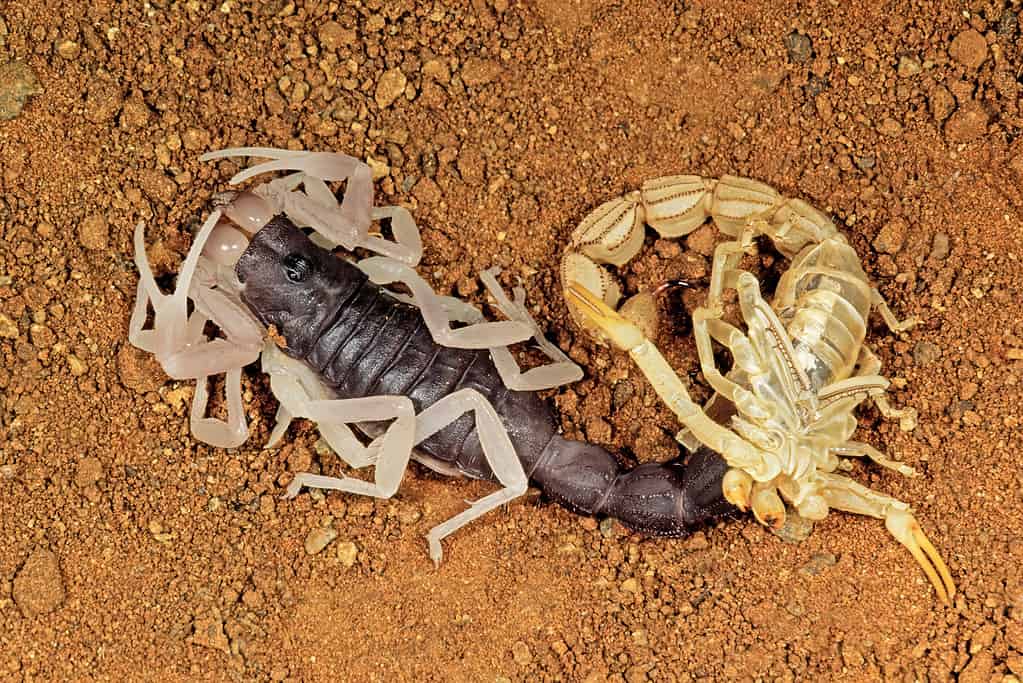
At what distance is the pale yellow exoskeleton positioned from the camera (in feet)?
10.9

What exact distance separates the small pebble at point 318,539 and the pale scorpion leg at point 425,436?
16cm

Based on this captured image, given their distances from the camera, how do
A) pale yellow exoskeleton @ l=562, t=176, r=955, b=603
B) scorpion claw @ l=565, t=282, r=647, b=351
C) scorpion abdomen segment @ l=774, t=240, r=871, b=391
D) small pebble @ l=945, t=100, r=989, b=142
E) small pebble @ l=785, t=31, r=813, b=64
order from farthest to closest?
small pebble @ l=785, t=31, r=813, b=64 → small pebble @ l=945, t=100, r=989, b=142 → scorpion abdomen segment @ l=774, t=240, r=871, b=391 → pale yellow exoskeleton @ l=562, t=176, r=955, b=603 → scorpion claw @ l=565, t=282, r=647, b=351

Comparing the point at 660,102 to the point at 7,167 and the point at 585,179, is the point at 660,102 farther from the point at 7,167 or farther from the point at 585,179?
the point at 7,167

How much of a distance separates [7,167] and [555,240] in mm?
1724

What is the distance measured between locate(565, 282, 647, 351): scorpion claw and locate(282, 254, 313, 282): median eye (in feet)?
2.72

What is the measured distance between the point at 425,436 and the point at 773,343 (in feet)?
3.49

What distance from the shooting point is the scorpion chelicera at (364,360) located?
3.62 m

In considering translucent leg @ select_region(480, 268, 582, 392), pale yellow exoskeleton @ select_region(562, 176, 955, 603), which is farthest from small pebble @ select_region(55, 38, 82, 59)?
pale yellow exoskeleton @ select_region(562, 176, 955, 603)

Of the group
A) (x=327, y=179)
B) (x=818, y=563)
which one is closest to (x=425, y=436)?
(x=327, y=179)

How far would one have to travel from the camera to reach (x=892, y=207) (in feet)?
12.5

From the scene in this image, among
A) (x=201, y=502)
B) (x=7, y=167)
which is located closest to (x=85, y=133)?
(x=7, y=167)

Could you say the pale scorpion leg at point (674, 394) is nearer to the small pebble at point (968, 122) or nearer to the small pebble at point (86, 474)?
the small pebble at point (968, 122)

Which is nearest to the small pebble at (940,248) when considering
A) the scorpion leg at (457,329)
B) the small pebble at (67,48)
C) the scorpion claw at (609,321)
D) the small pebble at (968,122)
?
the small pebble at (968,122)

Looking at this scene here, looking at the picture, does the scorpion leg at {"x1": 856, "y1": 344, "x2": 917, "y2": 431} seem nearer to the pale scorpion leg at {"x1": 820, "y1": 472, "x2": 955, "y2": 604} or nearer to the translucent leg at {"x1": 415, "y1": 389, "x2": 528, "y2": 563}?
the pale scorpion leg at {"x1": 820, "y1": 472, "x2": 955, "y2": 604}
